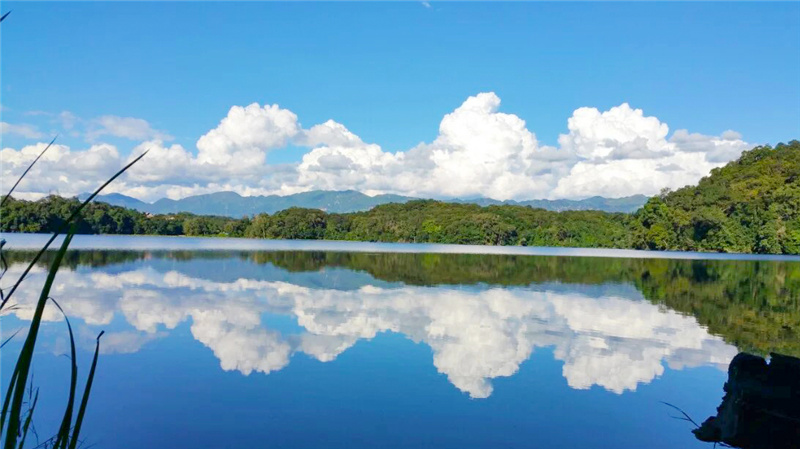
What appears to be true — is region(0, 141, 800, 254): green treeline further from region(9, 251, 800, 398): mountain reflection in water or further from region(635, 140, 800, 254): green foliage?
region(9, 251, 800, 398): mountain reflection in water

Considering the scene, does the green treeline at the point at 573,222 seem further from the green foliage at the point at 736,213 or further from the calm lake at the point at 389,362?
the calm lake at the point at 389,362

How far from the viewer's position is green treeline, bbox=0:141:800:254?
3130 inches

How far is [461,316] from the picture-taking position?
17594 millimetres

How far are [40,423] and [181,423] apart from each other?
1.87 meters

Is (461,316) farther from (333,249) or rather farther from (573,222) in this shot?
(573,222)

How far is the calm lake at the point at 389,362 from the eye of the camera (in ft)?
26.0

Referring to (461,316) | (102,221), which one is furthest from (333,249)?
(102,221)

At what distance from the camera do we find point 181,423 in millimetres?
7855

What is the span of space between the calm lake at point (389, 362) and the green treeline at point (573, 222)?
4990cm

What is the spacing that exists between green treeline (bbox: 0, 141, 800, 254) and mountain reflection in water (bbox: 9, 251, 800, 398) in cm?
4446

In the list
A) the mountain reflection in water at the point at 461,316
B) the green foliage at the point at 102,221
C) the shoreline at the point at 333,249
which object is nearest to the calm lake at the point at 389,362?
the mountain reflection in water at the point at 461,316

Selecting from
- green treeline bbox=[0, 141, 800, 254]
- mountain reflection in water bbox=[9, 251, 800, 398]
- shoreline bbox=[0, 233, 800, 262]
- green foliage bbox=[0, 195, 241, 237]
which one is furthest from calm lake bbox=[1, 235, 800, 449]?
green foliage bbox=[0, 195, 241, 237]

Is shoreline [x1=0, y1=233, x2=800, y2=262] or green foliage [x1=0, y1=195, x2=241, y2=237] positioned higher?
green foliage [x1=0, y1=195, x2=241, y2=237]

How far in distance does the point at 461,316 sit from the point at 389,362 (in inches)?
248
